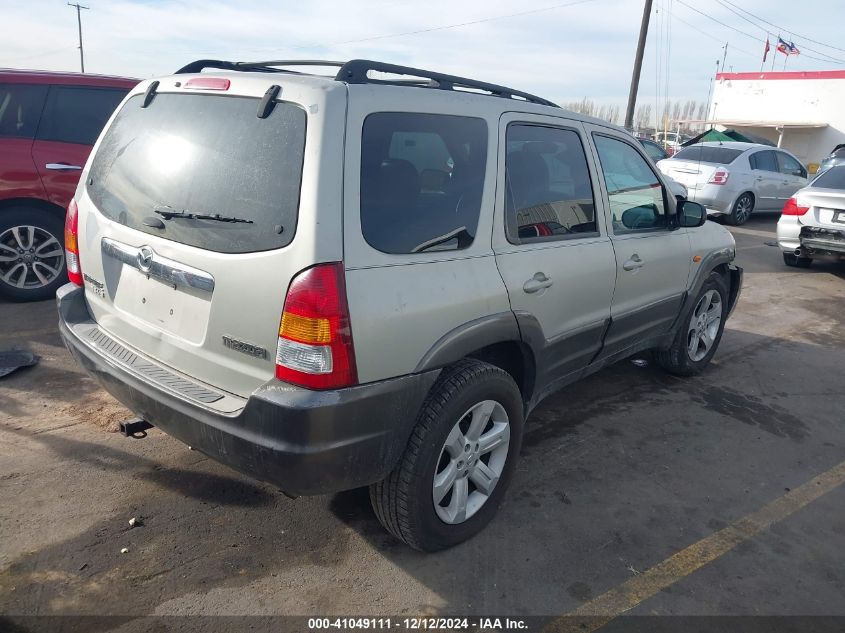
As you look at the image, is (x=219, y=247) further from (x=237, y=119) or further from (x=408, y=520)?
(x=408, y=520)

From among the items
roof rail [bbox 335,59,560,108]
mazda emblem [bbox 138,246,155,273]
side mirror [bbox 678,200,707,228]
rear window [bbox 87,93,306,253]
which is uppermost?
roof rail [bbox 335,59,560,108]

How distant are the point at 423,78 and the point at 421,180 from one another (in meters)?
0.69

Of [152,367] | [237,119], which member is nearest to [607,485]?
[152,367]

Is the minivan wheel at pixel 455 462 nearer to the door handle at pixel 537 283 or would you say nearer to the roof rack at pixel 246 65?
the door handle at pixel 537 283

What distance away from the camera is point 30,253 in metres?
5.51

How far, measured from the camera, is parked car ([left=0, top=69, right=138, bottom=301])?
538 centimetres

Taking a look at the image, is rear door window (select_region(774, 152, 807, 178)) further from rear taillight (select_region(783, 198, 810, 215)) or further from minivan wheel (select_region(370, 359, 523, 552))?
minivan wheel (select_region(370, 359, 523, 552))

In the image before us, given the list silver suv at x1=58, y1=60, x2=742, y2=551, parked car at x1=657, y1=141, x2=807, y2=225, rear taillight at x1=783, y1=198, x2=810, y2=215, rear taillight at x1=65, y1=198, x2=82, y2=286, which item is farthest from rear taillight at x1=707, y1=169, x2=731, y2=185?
rear taillight at x1=65, y1=198, x2=82, y2=286

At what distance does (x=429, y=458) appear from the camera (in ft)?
8.28

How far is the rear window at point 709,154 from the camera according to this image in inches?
516

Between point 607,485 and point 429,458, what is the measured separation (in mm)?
1372

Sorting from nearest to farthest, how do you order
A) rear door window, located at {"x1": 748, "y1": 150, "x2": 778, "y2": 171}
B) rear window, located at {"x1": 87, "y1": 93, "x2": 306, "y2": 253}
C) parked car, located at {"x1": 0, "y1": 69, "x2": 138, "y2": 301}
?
rear window, located at {"x1": 87, "y1": 93, "x2": 306, "y2": 253} → parked car, located at {"x1": 0, "y1": 69, "x2": 138, "y2": 301} → rear door window, located at {"x1": 748, "y1": 150, "x2": 778, "y2": 171}

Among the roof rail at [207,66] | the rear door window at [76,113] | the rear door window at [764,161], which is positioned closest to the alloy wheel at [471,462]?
the roof rail at [207,66]

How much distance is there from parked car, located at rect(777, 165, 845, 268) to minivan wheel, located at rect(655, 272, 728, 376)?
4.35 metres
